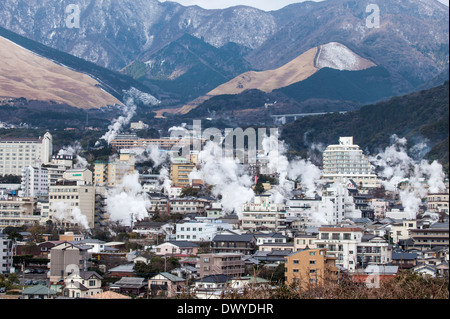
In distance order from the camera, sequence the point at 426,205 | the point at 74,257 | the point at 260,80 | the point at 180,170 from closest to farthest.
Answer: the point at 74,257 < the point at 426,205 < the point at 180,170 < the point at 260,80

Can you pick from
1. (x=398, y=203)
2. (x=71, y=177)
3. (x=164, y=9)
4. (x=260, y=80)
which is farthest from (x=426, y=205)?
(x=164, y=9)

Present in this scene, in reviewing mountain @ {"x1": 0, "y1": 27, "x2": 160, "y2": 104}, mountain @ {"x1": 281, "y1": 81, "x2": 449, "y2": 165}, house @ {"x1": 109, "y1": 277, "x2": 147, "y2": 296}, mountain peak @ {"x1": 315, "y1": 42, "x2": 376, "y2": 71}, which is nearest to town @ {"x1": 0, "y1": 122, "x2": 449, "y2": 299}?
house @ {"x1": 109, "y1": 277, "x2": 147, "y2": 296}

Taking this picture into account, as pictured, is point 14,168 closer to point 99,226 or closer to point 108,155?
point 108,155

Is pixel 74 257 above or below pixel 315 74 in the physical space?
below

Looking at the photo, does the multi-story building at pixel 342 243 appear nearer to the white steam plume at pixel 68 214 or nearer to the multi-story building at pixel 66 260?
the multi-story building at pixel 66 260

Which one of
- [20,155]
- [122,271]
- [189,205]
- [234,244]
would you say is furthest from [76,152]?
[122,271]

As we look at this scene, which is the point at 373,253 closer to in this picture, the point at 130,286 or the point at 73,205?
the point at 130,286

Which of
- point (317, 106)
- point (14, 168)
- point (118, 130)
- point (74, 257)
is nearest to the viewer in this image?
point (74, 257)
